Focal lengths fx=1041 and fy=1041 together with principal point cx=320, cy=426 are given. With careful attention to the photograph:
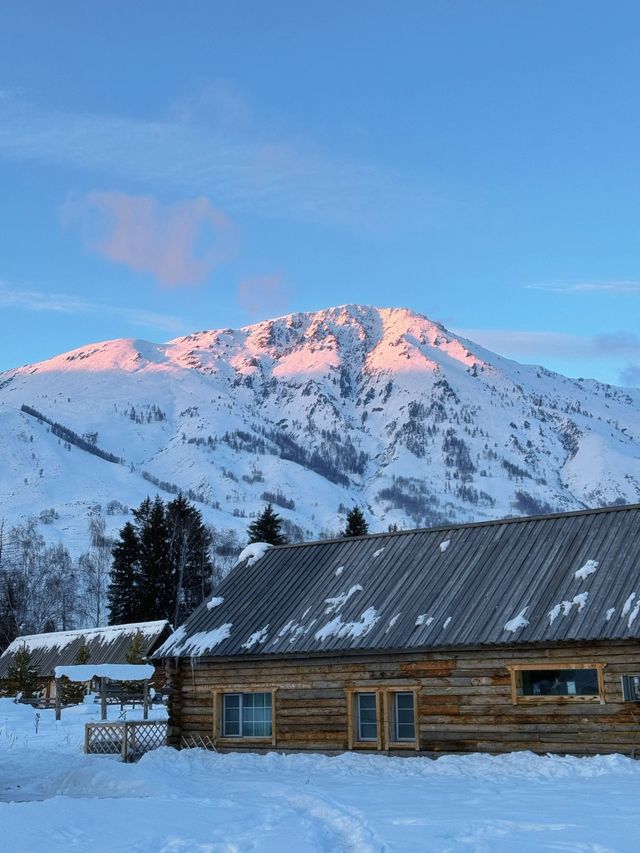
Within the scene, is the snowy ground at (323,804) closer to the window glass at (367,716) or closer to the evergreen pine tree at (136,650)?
the window glass at (367,716)

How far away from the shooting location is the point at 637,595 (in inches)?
891

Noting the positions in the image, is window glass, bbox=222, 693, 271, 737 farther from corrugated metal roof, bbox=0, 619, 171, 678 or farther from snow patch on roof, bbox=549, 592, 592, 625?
corrugated metal roof, bbox=0, 619, 171, 678

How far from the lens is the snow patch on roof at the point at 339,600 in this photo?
27500mm

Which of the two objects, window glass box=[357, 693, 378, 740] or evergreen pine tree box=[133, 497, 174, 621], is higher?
evergreen pine tree box=[133, 497, 174, 621]

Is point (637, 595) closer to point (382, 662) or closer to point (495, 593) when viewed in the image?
point (495, 593)

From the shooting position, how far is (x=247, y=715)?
27.6 meters

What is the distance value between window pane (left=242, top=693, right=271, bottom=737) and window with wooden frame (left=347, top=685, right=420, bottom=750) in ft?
8.73

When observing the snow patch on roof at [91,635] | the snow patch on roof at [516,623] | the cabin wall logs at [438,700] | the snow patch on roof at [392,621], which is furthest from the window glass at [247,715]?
the snow patch on roof at [91,635]

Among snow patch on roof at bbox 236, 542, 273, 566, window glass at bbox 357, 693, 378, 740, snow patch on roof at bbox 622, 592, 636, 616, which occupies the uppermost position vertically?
snow patch on roof at bbox 236, 542, 273, 566

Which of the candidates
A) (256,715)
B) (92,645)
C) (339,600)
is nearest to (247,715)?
(256,715)

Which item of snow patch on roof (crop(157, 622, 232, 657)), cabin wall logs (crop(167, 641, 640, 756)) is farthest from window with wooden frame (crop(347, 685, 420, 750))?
snow patch on roof (crop(157, 622, 232, 657))

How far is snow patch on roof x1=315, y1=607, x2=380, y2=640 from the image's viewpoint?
25.9 meters

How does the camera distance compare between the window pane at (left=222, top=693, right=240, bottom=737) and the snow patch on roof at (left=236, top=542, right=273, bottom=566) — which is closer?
the window pane at (left=222, top=693, right=240, bottom=737)

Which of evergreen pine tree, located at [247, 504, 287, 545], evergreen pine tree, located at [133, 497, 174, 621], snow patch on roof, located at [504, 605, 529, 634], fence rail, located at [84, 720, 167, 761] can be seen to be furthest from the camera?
evergreen pine tree, located at [133, 497, 174, 621]
